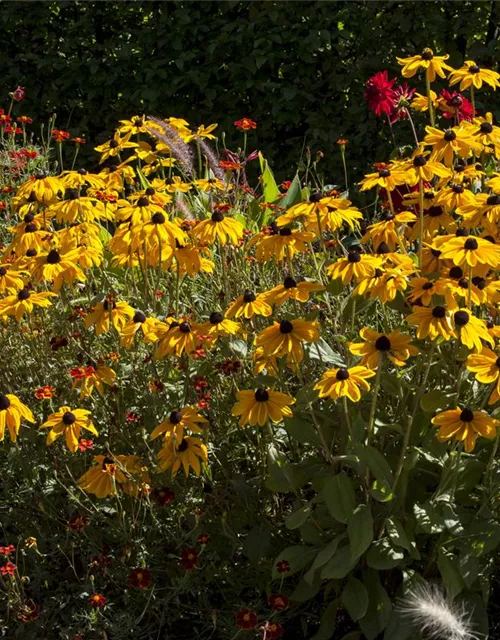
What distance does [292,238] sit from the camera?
2.56 metres

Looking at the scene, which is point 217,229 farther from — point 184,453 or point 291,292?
point 184,453

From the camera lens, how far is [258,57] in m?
5.84

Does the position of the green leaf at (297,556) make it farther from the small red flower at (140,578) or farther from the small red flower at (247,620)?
the small red flower at (140,578)

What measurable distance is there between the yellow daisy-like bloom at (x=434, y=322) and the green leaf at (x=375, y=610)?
726mm

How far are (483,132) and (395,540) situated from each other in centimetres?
120

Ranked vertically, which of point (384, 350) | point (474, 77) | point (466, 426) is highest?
point (474, 77)

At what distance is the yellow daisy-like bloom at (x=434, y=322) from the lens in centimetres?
214

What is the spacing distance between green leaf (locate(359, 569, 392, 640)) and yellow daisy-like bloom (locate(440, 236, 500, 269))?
0.88 meters

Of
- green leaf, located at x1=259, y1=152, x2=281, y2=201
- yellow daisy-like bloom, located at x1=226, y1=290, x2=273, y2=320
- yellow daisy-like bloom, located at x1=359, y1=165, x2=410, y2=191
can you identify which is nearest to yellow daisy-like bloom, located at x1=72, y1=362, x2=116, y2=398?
yellow daisy-like bloom, located at x1=226, y1=290, x2=273, y2=320

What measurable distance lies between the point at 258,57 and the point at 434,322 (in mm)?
4023

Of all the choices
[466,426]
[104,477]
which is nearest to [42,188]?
[104,477]

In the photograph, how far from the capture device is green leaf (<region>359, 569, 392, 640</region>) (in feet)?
8.11

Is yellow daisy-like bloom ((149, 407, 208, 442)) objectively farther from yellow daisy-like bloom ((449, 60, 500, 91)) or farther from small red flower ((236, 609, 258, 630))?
yellow daisy-like bloom ((449, 60, 500, 91))

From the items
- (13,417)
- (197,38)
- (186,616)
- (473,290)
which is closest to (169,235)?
(13,417)
